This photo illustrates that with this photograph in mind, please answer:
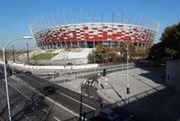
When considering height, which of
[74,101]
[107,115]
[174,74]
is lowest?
[74,101]

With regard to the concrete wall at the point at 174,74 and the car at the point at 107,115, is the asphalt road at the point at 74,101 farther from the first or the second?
the concrete wall at the point at 174,74

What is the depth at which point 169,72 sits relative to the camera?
155 feet

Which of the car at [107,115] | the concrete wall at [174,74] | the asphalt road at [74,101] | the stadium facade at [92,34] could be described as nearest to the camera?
the car at [107,115]

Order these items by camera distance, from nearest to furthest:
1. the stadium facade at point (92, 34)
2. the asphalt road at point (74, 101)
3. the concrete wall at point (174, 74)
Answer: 1. the asphalt road at point (74, 101)
2. the concrete wall at point (174, 74)
3. the stadium facade at point (92, 34)

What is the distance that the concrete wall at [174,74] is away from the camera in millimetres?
42331

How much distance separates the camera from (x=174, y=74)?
1736 inches

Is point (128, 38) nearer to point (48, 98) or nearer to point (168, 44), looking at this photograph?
point (168, 44)

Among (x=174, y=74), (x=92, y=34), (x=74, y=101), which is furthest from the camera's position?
(x=92, y=34)

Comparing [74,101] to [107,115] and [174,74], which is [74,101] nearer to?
[107,115]

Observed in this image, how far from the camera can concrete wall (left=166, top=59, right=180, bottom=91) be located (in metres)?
42.3

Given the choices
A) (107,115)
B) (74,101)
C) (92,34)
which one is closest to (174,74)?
(74,101)

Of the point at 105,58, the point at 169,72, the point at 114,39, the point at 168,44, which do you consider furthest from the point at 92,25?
the point at 169,72

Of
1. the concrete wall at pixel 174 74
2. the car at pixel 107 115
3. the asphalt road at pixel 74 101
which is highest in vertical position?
the concrete wall at pixel 174 74

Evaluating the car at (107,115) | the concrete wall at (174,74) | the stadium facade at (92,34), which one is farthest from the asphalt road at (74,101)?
the stadium facade at (92,34)
